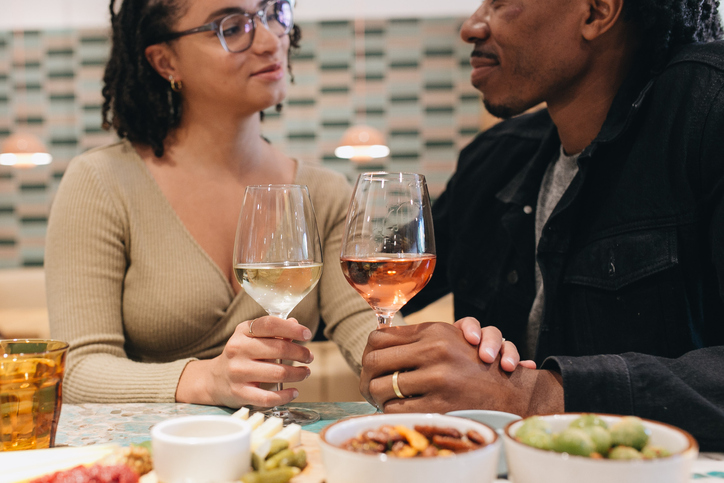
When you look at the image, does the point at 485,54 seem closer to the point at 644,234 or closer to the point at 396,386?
the point at 644,234

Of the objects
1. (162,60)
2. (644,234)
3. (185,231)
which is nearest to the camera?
(644,234)

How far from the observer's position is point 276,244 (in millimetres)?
947

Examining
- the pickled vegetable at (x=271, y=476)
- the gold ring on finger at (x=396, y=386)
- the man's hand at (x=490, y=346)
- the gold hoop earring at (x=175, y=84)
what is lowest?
the pickled vegetable at (x=271, y=476)

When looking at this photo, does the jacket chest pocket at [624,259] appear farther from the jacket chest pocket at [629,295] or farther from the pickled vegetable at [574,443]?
the pickled vegetable at [574,443]

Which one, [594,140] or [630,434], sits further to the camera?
[594,140]

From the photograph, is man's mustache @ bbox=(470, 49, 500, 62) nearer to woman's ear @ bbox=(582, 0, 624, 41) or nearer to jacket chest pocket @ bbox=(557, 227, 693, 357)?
woman's ear @ bbox=(582, 0, 624, 41)

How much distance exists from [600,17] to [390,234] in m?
0.92

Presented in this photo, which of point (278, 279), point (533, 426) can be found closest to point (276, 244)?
point (278, 279)

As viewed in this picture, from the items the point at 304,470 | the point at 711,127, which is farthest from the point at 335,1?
the point at 304,470

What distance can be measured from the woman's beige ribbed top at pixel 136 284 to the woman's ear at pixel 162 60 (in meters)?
0.24

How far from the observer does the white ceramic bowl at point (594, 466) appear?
1.52ft

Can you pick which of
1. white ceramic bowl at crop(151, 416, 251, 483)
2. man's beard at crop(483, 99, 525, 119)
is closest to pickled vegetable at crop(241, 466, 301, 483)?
white ceramic bowl at crop(151, 416, 251, 483)

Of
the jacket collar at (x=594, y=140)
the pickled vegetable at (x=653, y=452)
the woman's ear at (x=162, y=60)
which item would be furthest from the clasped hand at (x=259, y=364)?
the woman's ear at (x=162, y=60)

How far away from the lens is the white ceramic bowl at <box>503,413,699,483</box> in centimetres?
46
